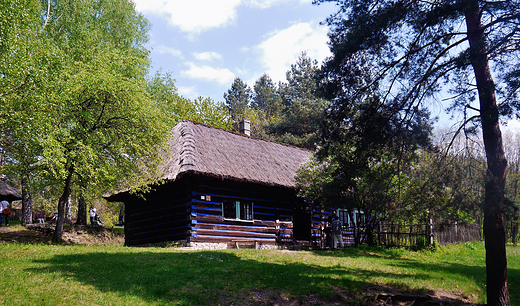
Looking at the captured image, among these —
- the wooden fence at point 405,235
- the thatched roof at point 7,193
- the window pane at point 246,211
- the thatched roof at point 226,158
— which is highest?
the thatched roof at point 226,158

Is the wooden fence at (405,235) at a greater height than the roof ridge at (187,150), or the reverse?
the roof ridge at (187,150)

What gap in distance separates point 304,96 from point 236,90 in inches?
646

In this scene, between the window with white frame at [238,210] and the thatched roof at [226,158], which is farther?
the window with white frame at [238,210]

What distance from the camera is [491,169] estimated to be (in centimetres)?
898

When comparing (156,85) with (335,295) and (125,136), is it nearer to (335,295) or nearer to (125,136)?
(125,136)

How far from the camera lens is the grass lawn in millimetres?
7723

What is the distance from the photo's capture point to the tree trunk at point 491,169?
8.59 meters

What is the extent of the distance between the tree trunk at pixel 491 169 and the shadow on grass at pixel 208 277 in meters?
2.41

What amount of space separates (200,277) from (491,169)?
748 centimetres

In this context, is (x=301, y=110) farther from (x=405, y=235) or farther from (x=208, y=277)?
A: (x=208, y=277)

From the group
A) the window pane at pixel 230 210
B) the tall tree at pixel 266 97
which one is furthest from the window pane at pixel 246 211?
the tall tree at pixel 266 97

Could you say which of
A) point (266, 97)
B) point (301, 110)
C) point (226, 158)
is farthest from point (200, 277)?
point (266, 97)

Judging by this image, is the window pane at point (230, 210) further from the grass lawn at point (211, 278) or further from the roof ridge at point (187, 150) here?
the grass lawn at point (211, 278)

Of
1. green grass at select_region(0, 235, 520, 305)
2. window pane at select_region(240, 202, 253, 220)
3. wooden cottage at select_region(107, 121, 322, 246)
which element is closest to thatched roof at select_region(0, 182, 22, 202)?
wooden cottage at select_region(107, 121, 322, 246)
